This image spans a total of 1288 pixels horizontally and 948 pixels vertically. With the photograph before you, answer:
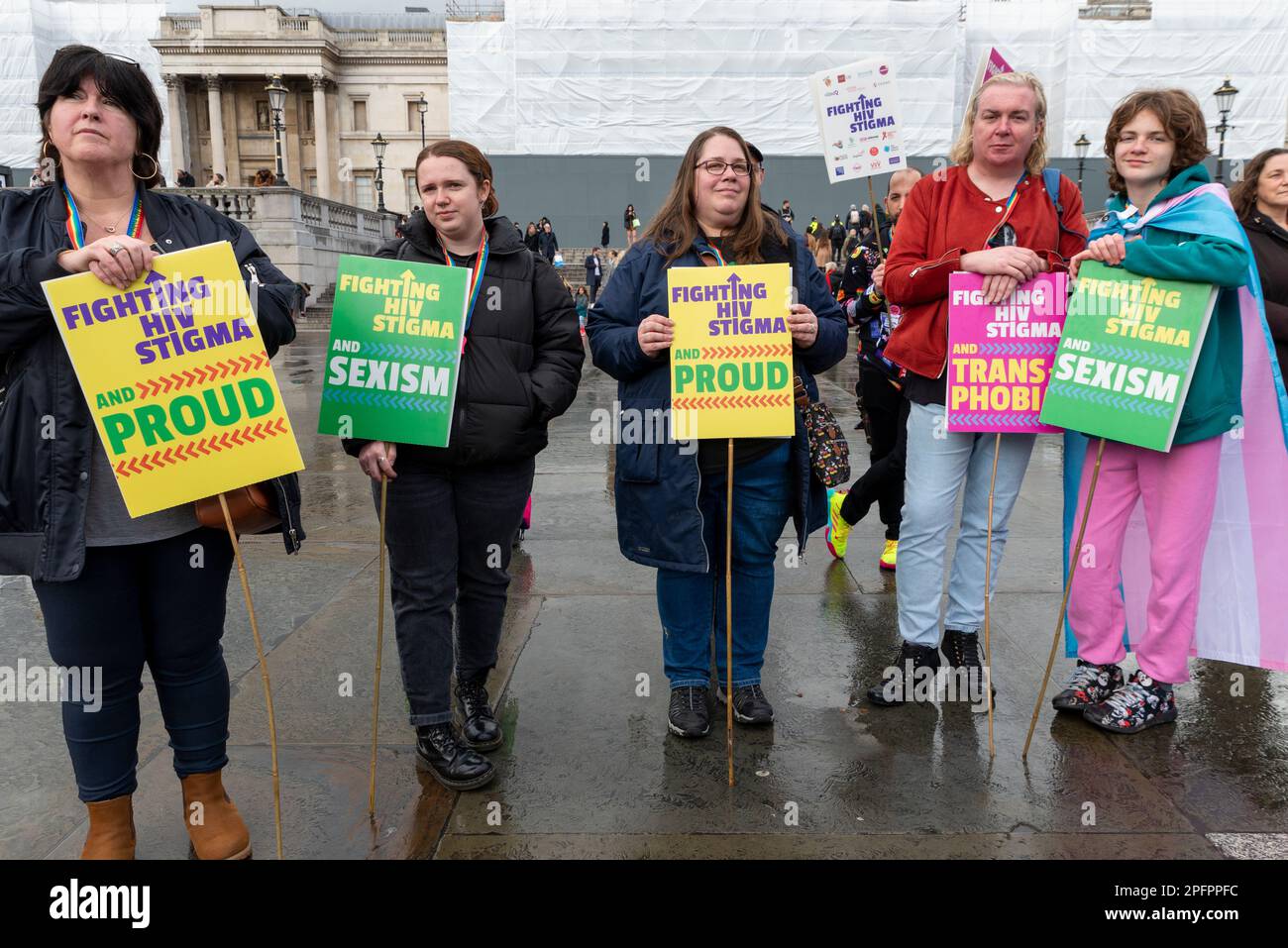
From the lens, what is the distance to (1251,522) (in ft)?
11.6

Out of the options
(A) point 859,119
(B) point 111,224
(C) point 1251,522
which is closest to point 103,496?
(B) point 111,224

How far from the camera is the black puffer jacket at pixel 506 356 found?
3102 millimetres

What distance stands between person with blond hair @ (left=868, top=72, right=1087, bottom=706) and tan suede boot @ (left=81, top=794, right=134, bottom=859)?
8.25 ft

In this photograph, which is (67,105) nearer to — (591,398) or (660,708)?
(660,708)

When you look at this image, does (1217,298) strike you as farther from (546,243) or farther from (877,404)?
(546,243)

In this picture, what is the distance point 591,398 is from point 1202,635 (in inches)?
361

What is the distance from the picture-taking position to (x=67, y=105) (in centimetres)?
240

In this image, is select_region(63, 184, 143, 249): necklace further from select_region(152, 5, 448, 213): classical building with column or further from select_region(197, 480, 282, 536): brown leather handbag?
select_region(152, 5, 448, 213): classical building with column

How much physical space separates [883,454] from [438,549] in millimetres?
2948

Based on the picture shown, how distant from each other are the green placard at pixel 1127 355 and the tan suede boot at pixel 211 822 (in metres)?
2.88

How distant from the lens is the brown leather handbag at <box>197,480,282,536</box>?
2592mm

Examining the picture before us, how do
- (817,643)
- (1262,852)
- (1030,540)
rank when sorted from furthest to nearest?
1. (1030,540)
2. (817,643)
3. (1262,852)

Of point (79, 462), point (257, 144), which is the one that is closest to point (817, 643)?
point (79, 462)

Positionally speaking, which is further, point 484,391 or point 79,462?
point 484,391
